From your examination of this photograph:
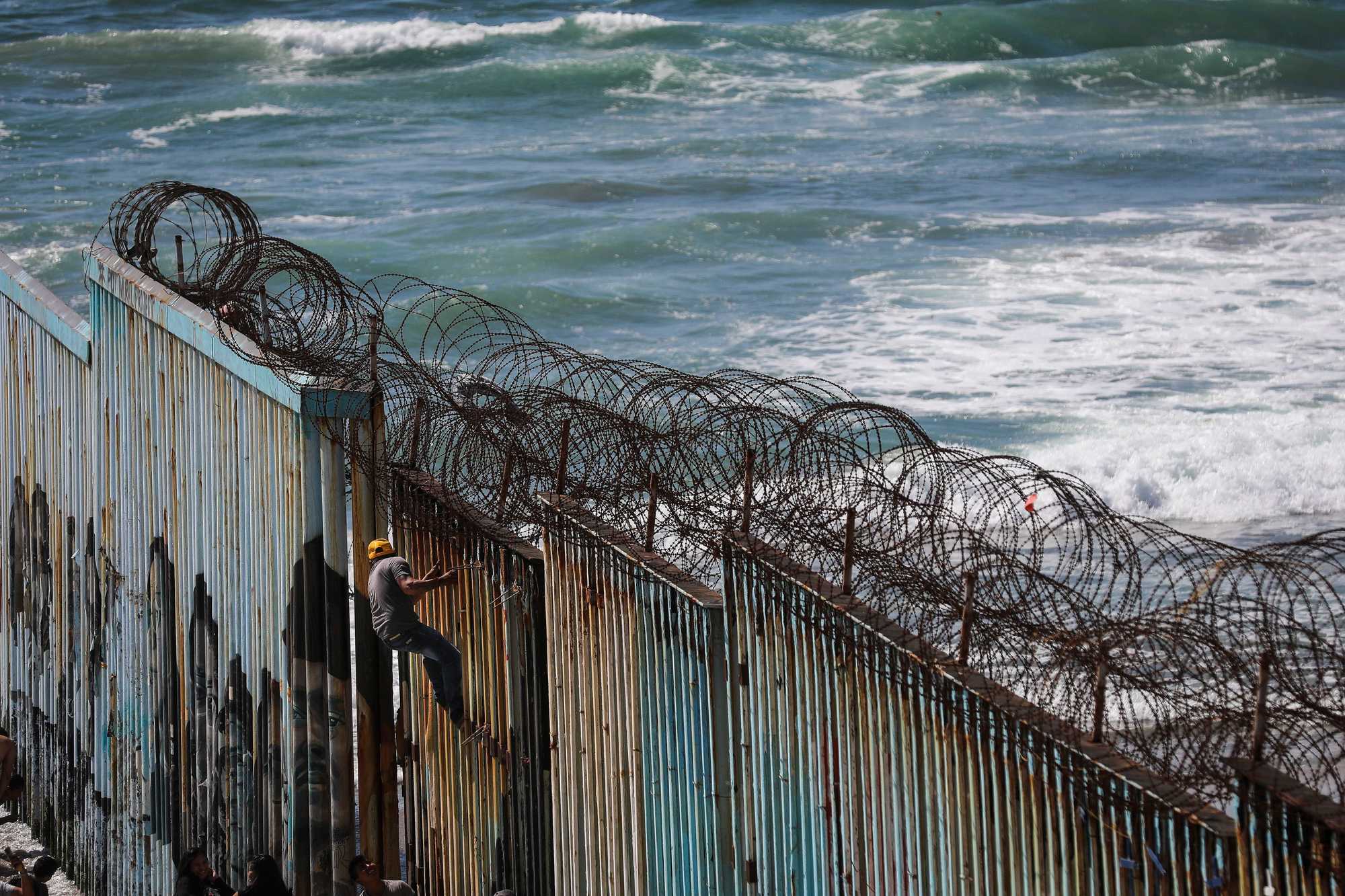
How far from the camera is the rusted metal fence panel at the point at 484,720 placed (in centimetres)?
730

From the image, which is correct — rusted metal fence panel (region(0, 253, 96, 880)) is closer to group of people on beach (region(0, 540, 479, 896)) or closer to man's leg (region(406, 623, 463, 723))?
group of people on beach (region(0, 540, 479, 896))

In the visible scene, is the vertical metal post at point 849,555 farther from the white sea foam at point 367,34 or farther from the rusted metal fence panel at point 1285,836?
the white sea foam at point 367,34

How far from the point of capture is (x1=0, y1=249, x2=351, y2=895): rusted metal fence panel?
783 centimetres

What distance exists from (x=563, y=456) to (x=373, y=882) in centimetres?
221

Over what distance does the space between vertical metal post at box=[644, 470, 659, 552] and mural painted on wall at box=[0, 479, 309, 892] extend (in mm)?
1788

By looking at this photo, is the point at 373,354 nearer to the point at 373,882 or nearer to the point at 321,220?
the point at 373,882

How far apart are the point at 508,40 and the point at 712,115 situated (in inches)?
449

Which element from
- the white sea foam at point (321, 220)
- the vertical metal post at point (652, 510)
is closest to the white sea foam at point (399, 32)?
the white sea foam at point (321, 220)

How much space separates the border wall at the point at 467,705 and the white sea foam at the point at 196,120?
3423 centimetres

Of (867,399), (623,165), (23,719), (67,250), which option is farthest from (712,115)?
(23,719)

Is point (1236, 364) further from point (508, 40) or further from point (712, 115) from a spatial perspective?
point (508, 40)

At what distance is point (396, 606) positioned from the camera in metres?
7.36

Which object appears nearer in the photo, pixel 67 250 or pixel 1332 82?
pixel 67 250

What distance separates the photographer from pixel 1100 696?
4578 mm
